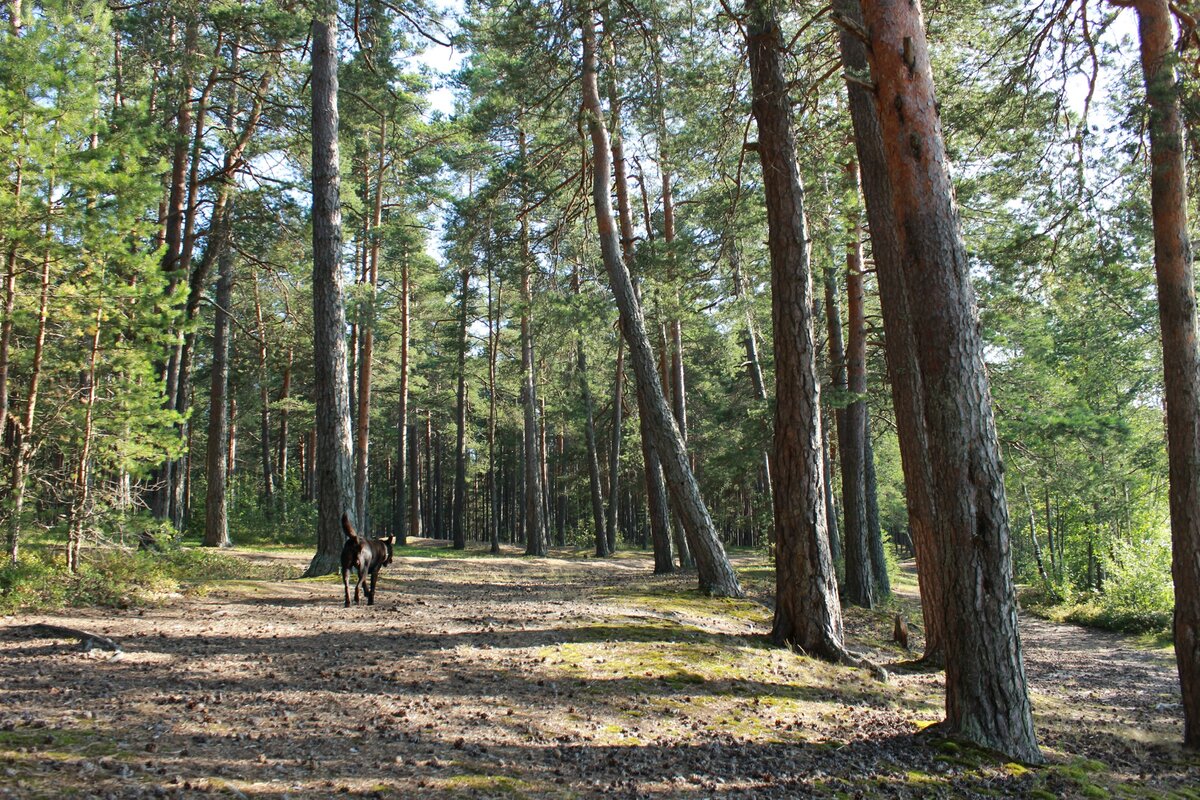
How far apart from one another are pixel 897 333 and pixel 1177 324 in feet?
8.53

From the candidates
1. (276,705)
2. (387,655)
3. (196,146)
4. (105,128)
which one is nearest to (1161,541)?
(387,655)

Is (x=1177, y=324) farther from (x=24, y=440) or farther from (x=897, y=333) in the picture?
(x=24, y=440)

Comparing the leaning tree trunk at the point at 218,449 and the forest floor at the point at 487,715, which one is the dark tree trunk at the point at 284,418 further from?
the forest floor at the point at 487,715

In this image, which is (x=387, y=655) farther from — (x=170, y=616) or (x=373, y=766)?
(x=170, y=616)

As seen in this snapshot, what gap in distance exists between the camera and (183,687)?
4.57m

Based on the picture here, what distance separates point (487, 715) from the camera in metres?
4.55

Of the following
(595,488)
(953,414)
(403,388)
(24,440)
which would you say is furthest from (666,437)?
(403,388)

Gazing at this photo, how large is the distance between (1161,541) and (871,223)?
594 inches

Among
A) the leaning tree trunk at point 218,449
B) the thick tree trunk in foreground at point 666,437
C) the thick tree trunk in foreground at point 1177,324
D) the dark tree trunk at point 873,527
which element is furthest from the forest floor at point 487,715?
the leaning tree trunk at point 218,449

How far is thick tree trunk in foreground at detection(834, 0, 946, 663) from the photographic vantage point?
7.46m

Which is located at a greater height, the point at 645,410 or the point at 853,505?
the point at 645,410

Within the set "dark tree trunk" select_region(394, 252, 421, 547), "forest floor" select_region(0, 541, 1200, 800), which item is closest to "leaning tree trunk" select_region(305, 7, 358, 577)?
"forest floor" select_region(0, 541, 1200, 800)

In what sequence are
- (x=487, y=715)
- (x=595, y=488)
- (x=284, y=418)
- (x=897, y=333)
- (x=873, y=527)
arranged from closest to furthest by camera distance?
(x=487, y=715) → (x=897, y=333) → (x=873, y=527) → (x=595, y=488) → (x=284, y=418)

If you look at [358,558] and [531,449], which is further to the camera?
[531,449]
